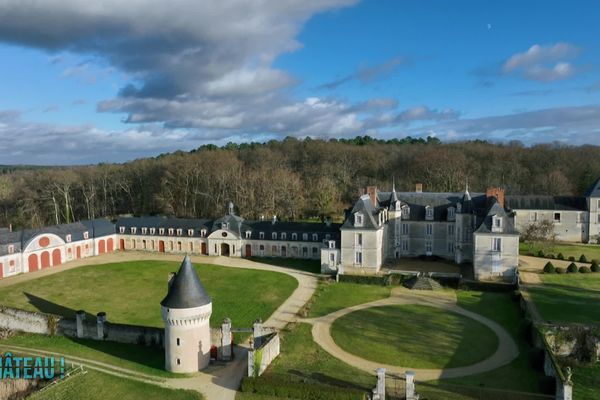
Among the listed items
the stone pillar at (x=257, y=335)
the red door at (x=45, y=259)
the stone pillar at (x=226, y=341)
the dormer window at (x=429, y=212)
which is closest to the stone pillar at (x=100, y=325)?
the stone pillar at (x=226, y=341)

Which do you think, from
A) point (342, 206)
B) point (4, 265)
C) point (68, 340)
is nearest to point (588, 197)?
point (342, 206)

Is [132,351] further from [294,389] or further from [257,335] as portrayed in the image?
[294,389]

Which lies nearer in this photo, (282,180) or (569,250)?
(569,250)

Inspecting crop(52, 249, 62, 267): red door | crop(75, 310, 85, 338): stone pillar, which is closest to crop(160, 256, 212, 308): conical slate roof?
crop(75, 310, 85, 338): stone pillar

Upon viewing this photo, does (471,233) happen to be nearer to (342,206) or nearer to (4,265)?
(342,206)

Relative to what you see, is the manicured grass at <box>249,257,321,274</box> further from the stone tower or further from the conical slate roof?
the stone tower

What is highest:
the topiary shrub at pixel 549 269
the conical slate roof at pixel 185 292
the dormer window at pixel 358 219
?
the dormer window at pixel 358 219

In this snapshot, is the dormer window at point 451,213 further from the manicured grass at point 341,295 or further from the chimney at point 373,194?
the manicured grass at point 341,295

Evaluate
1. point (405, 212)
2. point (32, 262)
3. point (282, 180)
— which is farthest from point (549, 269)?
point (32, 262)
